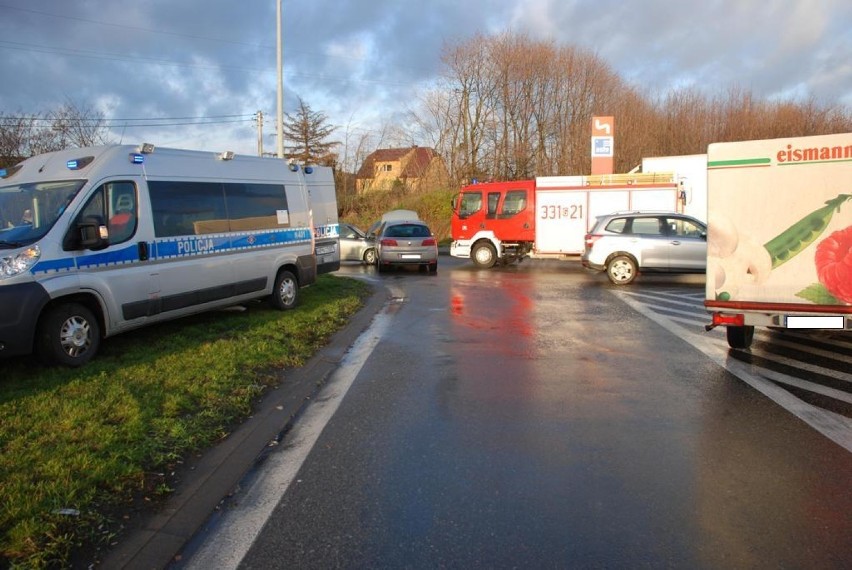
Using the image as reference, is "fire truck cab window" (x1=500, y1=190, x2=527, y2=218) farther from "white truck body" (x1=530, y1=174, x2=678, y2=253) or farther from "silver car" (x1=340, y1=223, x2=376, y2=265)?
"silver car" (x1=340, y1=223, x2=376, y2=265)

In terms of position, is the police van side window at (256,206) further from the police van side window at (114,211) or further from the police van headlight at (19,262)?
the police van headlight at (19,262)

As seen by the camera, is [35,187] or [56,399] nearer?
[56,399]

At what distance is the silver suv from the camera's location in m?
15.8

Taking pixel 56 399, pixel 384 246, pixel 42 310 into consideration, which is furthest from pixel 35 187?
pixel 384 246

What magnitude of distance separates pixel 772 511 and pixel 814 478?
71 cm

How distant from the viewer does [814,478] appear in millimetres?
4203

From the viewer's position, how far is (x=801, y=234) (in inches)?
277

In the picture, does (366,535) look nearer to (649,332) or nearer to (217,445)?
(217,445)

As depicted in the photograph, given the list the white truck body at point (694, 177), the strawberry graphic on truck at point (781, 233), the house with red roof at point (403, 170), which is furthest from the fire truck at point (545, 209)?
the house with red roof at point (403, 170)

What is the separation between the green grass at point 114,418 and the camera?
3.46 m

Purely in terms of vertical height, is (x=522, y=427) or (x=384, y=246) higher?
(x=384, y=246)

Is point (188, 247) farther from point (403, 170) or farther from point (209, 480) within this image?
point (403, 170)

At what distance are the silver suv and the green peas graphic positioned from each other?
879cm

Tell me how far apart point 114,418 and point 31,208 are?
3310 millimetres
